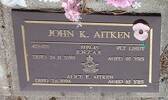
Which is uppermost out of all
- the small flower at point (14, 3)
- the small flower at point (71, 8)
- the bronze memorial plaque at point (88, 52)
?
the small flower at point (14, 3)

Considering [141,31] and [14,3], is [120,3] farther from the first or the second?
[14,3]

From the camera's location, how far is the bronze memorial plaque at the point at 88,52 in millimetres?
2594

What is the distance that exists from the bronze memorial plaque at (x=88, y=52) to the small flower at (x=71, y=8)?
31 millimetres

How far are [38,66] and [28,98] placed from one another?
0.72ft

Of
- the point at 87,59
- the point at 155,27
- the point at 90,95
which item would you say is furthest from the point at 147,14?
the point at 90,95

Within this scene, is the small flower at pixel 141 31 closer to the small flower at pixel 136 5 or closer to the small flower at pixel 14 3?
the small flower at pixel 136 5

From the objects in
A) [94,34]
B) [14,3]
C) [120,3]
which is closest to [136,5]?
[120,3]

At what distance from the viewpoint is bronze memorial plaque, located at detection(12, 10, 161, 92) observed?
2.59 metres

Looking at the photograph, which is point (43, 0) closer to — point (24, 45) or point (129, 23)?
point (24, 45)

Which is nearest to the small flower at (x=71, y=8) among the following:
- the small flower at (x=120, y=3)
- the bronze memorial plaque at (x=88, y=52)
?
the bronze memorial plaque at (x=88, y=52)

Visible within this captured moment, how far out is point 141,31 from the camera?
2.59 m

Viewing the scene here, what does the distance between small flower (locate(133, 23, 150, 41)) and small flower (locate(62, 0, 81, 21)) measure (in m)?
0.29

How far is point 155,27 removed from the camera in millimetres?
2586

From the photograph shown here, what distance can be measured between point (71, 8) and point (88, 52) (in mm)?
254
